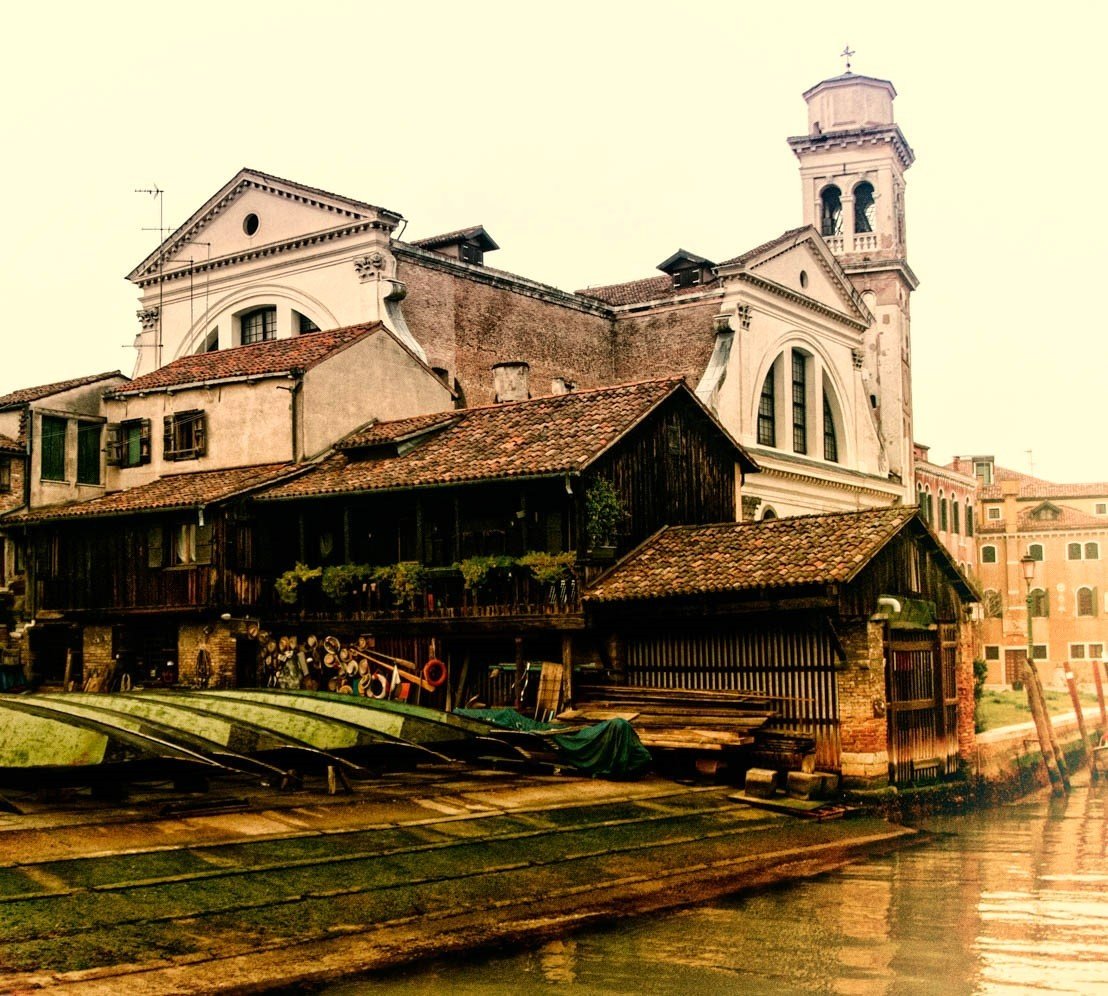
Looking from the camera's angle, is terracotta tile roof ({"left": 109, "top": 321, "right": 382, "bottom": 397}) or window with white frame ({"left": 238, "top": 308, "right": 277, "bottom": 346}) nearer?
terracotta tile roof ({"left": 109, "top": 321, "right": 382, "bottom": 397})

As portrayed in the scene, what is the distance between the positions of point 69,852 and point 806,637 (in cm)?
1142

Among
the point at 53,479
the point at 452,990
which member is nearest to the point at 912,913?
the point at 452,990

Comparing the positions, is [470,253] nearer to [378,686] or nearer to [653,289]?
[653,289]

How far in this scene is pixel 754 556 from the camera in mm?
22969

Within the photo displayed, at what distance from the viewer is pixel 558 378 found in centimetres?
4041

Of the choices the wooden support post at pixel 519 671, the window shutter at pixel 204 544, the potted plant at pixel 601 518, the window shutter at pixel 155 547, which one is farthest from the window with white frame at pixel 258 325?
the wooden support post at pixel 519 671

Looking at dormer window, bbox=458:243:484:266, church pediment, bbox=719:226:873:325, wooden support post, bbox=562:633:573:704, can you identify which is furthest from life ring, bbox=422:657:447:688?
church pediment, bbox=719:226:873:325

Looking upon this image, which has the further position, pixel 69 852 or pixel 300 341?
pixel 300 341

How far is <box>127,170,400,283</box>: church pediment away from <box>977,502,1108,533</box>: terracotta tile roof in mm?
39261

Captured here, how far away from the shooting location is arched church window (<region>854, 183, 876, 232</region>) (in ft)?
175

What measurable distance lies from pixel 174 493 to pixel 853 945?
62.3 feet

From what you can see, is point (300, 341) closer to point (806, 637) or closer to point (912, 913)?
point (806, 637)

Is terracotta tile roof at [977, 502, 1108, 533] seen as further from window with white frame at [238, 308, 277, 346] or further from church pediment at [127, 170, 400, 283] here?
church pediment at [127, 170, 400, 283]

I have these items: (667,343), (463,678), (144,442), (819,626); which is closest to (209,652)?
(463,678)
